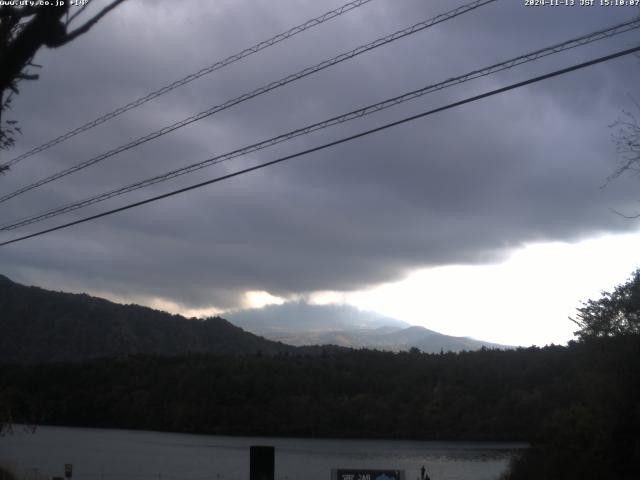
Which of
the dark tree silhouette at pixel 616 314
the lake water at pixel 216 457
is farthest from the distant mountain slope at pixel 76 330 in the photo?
the dark tree silhouette at pixel 616 314

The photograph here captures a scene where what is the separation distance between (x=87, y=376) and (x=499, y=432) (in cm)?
7571

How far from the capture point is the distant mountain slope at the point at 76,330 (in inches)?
6826

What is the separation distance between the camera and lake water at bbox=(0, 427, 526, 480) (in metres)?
61.0

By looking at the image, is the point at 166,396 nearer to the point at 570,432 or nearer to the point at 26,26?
the point at 570,432

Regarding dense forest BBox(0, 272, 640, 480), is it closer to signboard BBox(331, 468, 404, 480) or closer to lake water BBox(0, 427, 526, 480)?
lake water BBox(0, 427, 526, 480)

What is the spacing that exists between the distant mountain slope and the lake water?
2602 inches

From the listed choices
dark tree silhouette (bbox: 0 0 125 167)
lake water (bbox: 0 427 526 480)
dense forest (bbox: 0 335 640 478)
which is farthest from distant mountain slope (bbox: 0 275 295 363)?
dark tree silhouette (bbox: 0 0 125 167)

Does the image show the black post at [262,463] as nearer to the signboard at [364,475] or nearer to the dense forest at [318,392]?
the signboard at [364,475]

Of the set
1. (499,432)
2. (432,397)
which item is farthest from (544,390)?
(432,397)

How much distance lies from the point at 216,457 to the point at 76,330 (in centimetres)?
11397

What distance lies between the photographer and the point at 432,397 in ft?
376

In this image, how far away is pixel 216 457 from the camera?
78.1 metres

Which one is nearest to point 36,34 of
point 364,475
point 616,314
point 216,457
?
point 364,475

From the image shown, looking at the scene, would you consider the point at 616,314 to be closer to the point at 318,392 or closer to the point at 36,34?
the point at 36,34
